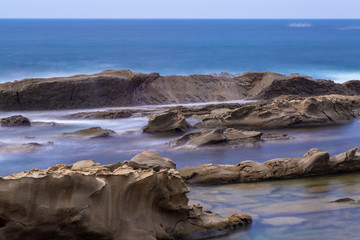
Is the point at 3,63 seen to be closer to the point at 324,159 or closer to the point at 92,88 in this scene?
the point at 92,88

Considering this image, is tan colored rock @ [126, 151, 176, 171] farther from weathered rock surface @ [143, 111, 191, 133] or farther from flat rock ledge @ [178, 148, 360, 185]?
weathered rock surface @ [143, 111, 191, 133]

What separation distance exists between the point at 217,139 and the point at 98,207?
682 centimetres

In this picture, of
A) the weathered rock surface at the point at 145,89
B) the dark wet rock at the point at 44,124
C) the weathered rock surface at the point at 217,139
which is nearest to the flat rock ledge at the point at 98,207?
the weathered rock surface at the point at 217,139

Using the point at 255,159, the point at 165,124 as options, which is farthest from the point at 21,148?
the point at 255,159

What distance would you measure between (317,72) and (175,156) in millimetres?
28412

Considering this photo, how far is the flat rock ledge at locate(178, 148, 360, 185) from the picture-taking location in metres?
9.14

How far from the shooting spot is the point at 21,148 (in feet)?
39.7

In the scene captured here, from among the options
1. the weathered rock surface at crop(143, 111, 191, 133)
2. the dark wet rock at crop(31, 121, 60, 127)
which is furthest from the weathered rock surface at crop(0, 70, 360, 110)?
the weathered rock surface at crop(143, 111, 191, 133)

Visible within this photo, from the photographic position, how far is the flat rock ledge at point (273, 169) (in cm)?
914

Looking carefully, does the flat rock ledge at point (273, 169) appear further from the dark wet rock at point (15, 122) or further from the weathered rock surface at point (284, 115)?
the dark wet rock at point (15, 122)

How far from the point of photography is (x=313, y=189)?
8602mm

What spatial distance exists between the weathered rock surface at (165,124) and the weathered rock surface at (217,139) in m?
1.28

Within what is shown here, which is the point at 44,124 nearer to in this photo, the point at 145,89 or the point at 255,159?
the point at 145,89

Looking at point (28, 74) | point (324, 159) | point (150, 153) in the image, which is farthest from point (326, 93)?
point (28, 74)
